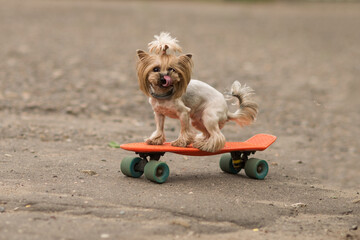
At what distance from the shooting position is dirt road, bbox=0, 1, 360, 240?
4.09m

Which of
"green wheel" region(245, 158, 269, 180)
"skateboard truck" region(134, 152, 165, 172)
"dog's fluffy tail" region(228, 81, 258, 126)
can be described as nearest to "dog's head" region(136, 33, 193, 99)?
"skateboard truck" region(134, 152, 165, 172)

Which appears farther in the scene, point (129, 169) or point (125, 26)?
point (125, 26)

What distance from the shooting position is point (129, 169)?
504cm

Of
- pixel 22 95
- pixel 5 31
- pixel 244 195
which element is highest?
pixel 5 31

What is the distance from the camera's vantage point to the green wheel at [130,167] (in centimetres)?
504

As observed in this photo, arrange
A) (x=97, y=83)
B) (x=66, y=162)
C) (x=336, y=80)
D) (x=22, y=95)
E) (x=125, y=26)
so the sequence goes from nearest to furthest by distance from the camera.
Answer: (x=66, y=162) < (x=22, y=95) < (x=97, y=83) < (x=336, y=80) < (x=125, y=26)

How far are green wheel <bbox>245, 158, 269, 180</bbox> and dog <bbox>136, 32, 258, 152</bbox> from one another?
487 mm

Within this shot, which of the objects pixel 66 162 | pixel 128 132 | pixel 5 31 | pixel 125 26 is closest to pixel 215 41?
pixel 125 26

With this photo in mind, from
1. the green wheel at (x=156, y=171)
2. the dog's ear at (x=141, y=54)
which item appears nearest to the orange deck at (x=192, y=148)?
the green wheel at (x=156, y=171)

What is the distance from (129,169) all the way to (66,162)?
0.90 metres

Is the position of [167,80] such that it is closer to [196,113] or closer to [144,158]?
[196,113]

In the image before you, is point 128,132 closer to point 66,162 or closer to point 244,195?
point 66,162

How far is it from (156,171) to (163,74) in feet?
2.69

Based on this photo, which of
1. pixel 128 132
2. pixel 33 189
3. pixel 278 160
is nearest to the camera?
pixel 33 189
